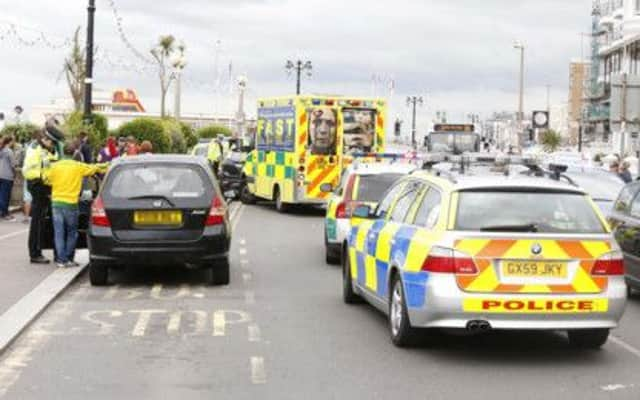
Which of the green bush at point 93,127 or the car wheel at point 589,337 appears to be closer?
the car wheel at point 589,337

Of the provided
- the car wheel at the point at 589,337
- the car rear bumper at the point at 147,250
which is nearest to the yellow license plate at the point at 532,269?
the car wheel at the point at 589,337

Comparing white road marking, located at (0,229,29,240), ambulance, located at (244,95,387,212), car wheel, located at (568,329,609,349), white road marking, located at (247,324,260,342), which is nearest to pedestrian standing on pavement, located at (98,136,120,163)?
white road marking, located at (0,229,29,240)

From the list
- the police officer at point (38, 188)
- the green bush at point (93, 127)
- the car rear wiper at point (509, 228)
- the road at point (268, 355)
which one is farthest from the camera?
the green bush at point (93, 127)

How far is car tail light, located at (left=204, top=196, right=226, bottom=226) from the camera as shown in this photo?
13.3m

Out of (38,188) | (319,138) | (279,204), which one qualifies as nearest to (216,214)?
(38,188)

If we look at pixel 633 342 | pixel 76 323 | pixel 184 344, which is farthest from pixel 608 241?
pixel 76 323

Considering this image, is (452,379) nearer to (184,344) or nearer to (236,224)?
(184,344)

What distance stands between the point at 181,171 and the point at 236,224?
10887 mm

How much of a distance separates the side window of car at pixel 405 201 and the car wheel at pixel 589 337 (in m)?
1.78

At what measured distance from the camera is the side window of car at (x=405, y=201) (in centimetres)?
1009

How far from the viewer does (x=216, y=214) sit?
13344 mm

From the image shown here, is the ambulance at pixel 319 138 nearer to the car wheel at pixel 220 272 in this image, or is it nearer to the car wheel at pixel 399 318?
the car wheel at pixel 220 272

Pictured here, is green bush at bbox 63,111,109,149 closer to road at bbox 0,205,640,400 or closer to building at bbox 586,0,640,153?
road at bbox 0,205,640,400

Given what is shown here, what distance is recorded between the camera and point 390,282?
9.82 metres
